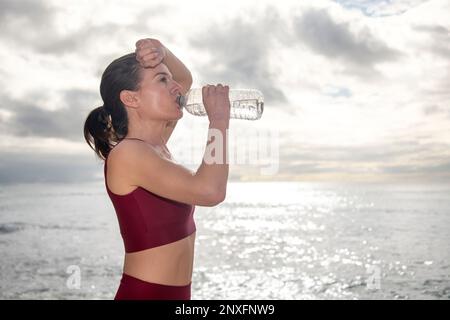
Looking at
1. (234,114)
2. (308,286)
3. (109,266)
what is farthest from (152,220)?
(109,266)

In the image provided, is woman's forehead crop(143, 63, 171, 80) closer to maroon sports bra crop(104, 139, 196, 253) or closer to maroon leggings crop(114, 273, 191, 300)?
maroon sports bra crop(104, 139, 196, 253)

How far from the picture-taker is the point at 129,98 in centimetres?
232

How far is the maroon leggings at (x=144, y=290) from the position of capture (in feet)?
7.45

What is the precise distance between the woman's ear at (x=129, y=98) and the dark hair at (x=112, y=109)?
2 centimetres

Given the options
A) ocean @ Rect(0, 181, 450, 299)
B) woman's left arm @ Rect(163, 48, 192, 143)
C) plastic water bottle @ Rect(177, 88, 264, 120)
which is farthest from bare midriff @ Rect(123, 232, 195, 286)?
ocean @ Rect(0, 181, 450, 299)

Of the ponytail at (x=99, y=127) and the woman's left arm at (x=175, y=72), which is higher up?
the woman's left arm at (x=175, y=72)

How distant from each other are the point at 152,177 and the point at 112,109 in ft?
1.56

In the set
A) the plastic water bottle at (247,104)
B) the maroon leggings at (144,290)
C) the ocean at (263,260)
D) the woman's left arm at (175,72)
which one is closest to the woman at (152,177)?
the maroon leggings at (144,290)

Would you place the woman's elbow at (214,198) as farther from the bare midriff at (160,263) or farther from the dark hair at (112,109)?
the dark hair at (112,109)

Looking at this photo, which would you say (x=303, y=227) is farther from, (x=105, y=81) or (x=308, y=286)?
(x=105, y=81)

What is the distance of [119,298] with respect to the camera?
2.36m

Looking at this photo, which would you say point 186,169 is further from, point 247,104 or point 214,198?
point 247,104

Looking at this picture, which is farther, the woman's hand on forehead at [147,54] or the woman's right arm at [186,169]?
the woman's hand on forehead at [147,54]
